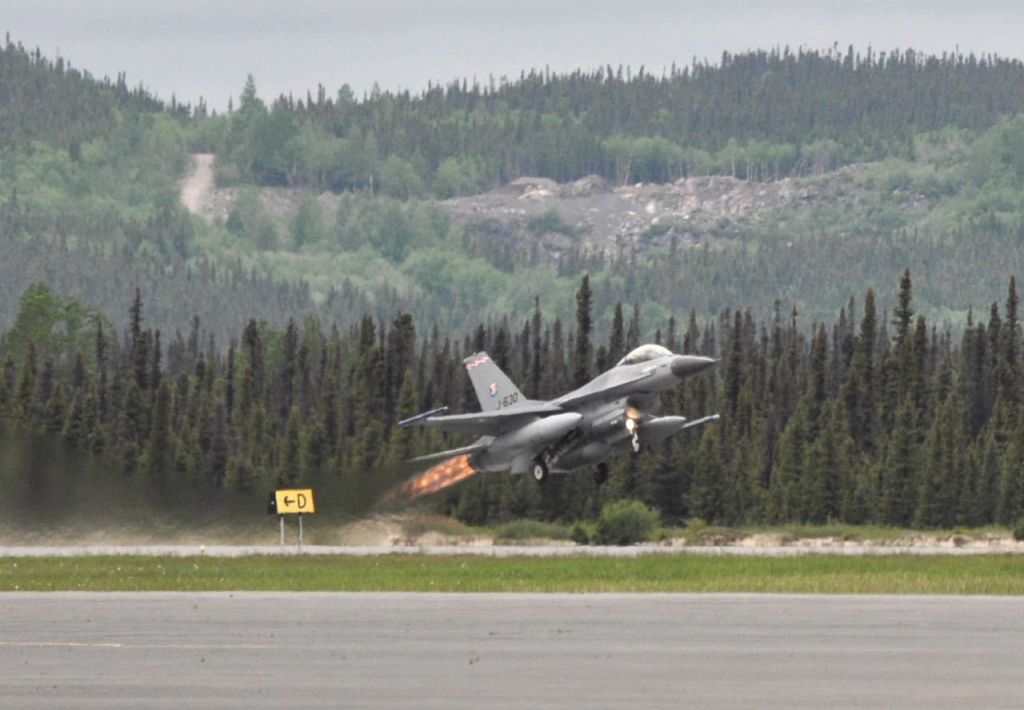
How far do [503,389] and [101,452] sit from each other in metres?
20.0

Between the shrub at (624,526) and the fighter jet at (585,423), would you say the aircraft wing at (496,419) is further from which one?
the shrub at (624,526)

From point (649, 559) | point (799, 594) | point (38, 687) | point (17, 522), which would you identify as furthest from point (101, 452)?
point (38, 687)

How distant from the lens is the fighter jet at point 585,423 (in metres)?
79.4

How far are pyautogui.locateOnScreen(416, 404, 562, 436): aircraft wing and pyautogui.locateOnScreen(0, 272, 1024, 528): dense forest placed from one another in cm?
272

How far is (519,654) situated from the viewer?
32.3 metres

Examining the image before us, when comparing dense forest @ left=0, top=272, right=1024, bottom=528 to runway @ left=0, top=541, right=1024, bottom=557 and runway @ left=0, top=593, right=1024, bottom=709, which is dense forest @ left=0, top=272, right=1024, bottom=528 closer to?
runway @ left=0, top=541, right=1024, bottom=557

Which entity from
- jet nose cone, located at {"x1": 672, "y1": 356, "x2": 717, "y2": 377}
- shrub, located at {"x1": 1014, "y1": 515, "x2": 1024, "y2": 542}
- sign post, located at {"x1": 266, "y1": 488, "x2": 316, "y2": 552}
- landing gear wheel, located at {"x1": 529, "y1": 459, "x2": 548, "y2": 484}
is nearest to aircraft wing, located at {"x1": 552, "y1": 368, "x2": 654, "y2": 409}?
jet nose cone, located at {"x1": 672, "y1": 356, "x2": 717, "y2": 377}

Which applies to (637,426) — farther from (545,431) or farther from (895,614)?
(895,614)

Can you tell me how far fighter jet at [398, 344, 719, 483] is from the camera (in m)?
79.4

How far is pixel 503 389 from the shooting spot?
9031cm

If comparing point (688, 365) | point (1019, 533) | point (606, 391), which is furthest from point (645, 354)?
point (1019, 533)

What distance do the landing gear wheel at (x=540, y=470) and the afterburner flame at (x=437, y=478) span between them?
2.84m

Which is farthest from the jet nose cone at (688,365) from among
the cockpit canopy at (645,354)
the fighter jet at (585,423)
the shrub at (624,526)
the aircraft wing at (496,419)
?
the shrub at (624,526)

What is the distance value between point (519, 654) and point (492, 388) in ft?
192
